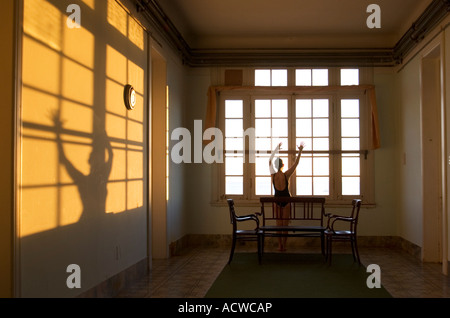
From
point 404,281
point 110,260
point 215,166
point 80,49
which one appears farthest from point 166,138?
point 404,281

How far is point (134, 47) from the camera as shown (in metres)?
5.68

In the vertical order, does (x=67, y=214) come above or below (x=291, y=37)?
below

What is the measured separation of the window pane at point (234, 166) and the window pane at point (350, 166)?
1.85 m

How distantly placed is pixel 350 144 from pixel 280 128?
130cm

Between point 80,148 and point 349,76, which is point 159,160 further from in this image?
point 349,76

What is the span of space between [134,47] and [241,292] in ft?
10.1

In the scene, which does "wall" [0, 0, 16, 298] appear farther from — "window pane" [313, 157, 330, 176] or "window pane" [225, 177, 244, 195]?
"window pane" [313, 157, 330, 176]

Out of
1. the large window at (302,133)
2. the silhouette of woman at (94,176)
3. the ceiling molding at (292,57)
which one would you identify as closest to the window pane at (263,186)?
the large window at (302,133)

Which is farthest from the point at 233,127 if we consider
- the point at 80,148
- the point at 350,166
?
the point at 80,148

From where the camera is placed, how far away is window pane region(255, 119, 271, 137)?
28.9 ft

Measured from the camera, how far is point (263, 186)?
8797 millimetres

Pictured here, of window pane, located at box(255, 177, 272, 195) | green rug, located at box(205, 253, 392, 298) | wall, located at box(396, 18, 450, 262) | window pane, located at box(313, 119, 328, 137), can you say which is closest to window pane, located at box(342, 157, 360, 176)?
window pane, located at box(313, 119, 328, 137)

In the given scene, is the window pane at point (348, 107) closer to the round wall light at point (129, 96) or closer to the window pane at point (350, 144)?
the window pane at point (350, 144)
